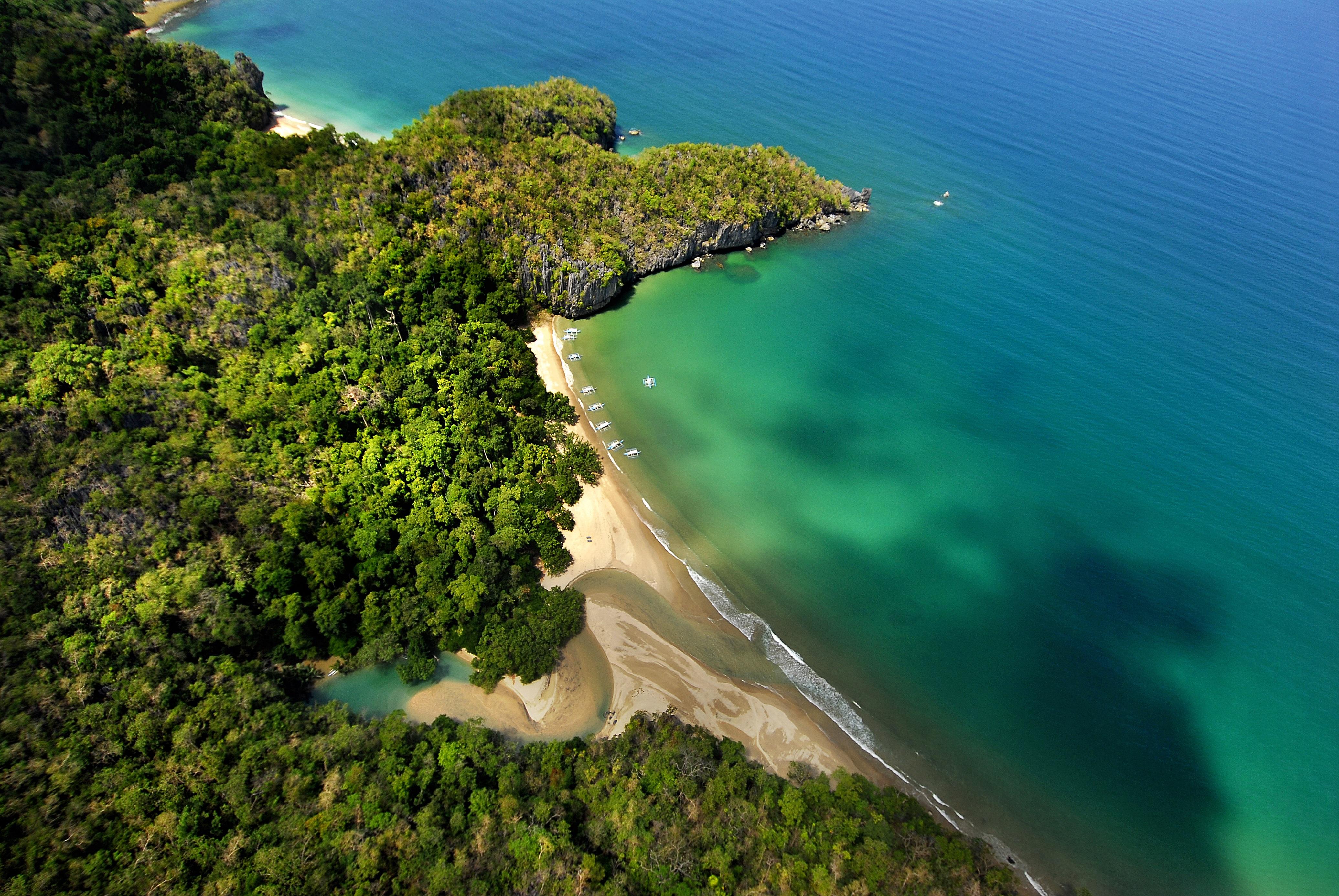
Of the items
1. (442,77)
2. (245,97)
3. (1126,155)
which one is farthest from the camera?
(442,77)

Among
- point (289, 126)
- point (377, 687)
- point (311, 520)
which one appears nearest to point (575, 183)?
point (311, 520)

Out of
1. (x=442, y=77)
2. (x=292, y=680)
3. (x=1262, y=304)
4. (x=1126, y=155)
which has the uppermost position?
(x=1126, y=155)

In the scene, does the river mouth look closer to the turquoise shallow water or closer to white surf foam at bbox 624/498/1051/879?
white surf foam at bbox 624/498/1051/879

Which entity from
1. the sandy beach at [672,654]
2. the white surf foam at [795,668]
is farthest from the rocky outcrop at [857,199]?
the white surf foam at [795,668]

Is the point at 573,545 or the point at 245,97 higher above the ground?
the point at 245,97

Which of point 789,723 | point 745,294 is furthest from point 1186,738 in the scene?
point 745,294

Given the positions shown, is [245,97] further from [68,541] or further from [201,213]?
[68,541]

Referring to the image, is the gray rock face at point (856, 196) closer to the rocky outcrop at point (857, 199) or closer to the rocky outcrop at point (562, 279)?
the rocky outcrop at point (857, 199)
